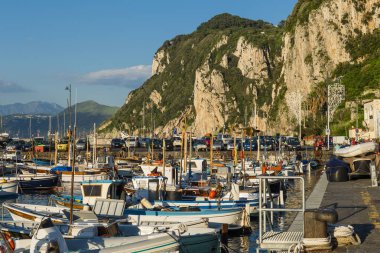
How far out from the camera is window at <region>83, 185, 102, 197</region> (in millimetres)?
35000

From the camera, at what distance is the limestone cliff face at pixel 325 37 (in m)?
133

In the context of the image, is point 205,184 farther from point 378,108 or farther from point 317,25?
point 317,25

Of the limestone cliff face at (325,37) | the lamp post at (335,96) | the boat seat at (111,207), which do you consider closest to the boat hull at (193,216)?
the boat seat at (111,207)

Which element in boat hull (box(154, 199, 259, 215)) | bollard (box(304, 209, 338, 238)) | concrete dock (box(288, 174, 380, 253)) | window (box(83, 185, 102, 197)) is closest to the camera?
bollard (box(304, 209, 338, 238))

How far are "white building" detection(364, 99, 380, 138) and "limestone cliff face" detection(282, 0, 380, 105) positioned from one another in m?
40.9

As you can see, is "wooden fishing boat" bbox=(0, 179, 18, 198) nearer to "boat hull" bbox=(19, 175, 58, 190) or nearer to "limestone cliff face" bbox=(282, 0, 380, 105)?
"boat hull" bbox=(19, 175, 58, 190)

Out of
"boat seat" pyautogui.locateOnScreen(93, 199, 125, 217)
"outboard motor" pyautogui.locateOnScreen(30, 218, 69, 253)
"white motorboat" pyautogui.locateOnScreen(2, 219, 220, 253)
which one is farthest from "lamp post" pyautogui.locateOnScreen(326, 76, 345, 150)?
"outboard motor" pyautogui.locateOnScreen(30, 218, 69, 253)

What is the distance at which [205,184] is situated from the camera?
5069 centimetres

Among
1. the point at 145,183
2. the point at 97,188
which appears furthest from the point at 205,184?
the point at 97,188

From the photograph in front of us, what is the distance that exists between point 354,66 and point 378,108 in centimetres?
4551

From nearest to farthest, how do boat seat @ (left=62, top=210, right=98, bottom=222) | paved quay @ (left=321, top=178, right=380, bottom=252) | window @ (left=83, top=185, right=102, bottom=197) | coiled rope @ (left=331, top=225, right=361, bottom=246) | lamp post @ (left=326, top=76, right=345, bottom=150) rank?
coiled rope @ (left=331, top=225, right=361, bottom=246)
paved quay @ (left=321, top=178, right=380, bottom=252)
boat seat @ (left=62, top=210, right=98, bottom=222)
window @ (left=83, top=185, right=102, bottom=197)
lamp post @ (left=326, top=76, right=345, bottom=150)

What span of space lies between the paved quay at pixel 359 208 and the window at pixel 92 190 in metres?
12.3

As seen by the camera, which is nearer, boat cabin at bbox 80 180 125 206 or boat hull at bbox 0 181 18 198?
boat cabin at bbox 80 180 125 206

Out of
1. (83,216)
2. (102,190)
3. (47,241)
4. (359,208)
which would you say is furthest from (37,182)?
(47,241)
